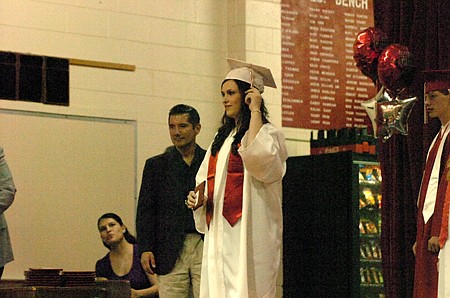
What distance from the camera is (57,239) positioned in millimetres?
7441

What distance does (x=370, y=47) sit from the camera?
20.0ft

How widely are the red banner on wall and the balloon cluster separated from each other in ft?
7.51

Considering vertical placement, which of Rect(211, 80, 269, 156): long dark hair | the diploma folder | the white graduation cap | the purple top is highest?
the white graduation cap

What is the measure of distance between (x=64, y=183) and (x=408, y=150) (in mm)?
2434

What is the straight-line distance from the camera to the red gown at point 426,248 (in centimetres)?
562

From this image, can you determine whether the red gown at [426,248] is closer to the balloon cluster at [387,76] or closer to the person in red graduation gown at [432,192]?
the person in red graduation gown at [432,192]

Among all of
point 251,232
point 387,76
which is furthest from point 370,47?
point 251,232

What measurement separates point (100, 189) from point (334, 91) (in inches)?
85.6

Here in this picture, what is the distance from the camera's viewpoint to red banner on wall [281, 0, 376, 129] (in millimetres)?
8484

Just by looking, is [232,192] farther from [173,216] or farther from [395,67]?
[395,67]

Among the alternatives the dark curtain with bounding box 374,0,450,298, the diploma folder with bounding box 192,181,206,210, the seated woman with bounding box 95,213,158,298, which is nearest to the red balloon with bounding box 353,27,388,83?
the dark curtain with bounding box 374,0,450,298

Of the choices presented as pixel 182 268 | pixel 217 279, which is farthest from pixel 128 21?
pixel 217 279

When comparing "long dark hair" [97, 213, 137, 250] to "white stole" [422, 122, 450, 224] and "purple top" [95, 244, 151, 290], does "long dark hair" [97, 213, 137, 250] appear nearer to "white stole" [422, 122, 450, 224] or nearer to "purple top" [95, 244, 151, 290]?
"purple top" [95, 244, 151, 290]

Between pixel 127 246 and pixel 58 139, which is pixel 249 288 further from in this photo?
pixel 58 139
